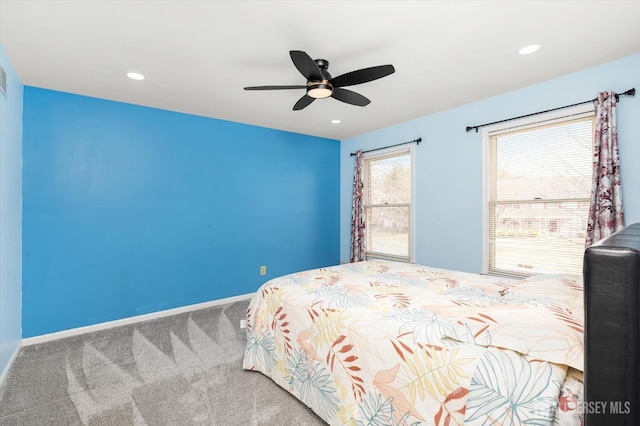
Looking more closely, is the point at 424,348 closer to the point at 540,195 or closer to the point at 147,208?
the point at 540,195

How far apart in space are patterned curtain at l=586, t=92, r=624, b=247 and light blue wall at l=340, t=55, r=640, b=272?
97mm

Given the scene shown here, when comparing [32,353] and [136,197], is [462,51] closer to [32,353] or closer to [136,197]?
[136,197]

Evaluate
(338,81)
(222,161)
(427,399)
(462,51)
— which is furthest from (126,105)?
(427,399)

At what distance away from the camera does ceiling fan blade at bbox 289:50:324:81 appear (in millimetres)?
1868

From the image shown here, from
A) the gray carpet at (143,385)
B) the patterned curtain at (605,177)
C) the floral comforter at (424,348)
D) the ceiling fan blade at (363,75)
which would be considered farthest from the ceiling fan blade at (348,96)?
the gray carpet at (143,385)

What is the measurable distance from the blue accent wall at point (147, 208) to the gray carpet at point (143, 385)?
590 mm

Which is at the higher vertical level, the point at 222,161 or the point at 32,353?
the point at 222,161

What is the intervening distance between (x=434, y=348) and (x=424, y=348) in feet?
0.14

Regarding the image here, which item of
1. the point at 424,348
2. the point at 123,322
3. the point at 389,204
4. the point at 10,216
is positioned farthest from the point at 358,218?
the point at 10,216

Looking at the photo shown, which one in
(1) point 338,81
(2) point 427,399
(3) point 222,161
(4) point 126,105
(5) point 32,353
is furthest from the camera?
(3) point 222,161

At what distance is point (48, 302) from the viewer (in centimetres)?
295

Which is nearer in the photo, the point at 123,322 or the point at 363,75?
the point at 363,75

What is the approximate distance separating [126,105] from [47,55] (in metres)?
1.03

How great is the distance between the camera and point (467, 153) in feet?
11.5
